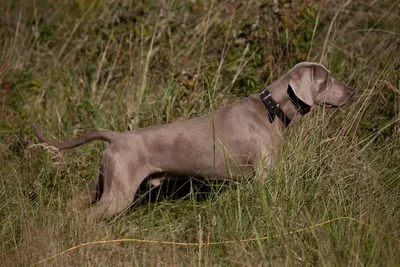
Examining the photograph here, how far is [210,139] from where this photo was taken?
180 inches

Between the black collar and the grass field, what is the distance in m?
0.13

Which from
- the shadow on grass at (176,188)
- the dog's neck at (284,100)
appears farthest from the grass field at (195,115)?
the dog's neck at (284,100)

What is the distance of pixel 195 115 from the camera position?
17.6ft

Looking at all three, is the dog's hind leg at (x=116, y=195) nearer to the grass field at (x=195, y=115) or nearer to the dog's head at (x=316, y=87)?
the grass field at (x=195, y=115)

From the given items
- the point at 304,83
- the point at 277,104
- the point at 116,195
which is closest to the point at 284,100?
the point at 277,104

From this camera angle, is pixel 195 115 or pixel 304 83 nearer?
pixel 304 83

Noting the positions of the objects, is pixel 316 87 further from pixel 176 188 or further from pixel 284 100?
pixel 176 188

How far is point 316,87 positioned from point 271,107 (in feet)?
1.04

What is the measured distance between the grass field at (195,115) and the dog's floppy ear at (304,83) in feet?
0.55

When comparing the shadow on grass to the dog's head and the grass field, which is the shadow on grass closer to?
the grass field

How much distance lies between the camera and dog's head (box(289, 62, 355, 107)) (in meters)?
4.58

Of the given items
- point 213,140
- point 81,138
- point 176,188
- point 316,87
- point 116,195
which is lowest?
point 176,188

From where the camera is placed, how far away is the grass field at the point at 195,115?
3703 millimetres

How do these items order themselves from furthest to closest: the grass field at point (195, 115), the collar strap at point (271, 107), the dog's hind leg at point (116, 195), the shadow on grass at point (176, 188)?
the collar strap at point (271, 107) < the shadow on grass at point (176, 188) < the dog's hind leg at point (116, 195) < the grass field at point (195, 115)
